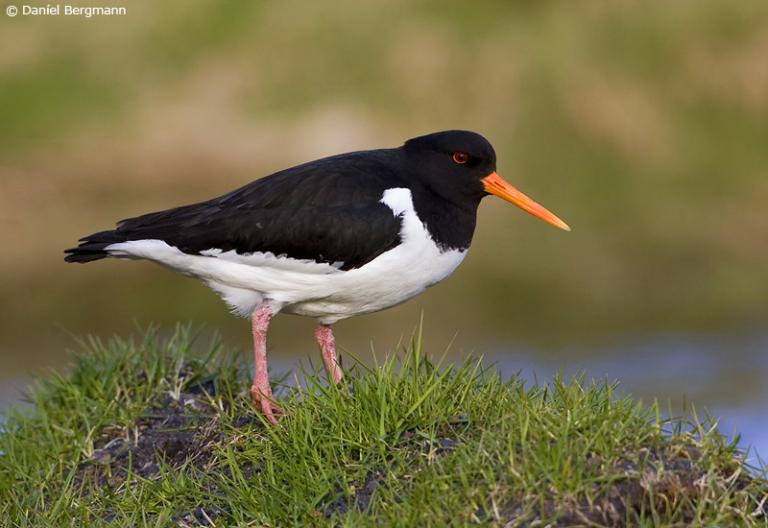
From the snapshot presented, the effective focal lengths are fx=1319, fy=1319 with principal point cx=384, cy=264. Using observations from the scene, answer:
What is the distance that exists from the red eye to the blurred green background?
645cm

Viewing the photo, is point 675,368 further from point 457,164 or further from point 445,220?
point 445,220

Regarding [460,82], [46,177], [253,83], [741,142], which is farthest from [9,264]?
[741,142]

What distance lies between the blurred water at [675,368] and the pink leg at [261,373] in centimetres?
274

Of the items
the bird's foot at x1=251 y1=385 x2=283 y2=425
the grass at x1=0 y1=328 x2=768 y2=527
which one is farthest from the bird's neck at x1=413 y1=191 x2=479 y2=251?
the bird's foot at x1=251 y1=385 x2=283 y2=425

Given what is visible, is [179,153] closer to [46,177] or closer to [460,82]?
[46,177]

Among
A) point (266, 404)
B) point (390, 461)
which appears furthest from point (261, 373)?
point (390, 461)

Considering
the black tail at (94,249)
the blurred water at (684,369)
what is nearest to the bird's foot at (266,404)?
the black tail at (94,249)

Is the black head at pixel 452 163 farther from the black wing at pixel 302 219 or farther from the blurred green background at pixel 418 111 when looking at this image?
the blurred green background at pixel 418 111

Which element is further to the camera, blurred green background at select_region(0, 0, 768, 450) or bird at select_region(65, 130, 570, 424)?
blurred green background at select_region(0, 0, 768, 450)

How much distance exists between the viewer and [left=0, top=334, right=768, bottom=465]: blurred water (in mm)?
9562

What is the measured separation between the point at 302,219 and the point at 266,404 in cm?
96

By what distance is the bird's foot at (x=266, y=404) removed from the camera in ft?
19.6

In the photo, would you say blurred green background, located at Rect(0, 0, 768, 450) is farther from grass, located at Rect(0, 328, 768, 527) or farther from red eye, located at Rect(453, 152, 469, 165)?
grass, located at Rect(0, 328, 768, 527)

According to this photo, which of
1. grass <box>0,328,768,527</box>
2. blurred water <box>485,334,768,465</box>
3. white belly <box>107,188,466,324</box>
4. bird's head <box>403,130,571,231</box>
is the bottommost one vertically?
blurred water <box>485,334,768,465</box>
